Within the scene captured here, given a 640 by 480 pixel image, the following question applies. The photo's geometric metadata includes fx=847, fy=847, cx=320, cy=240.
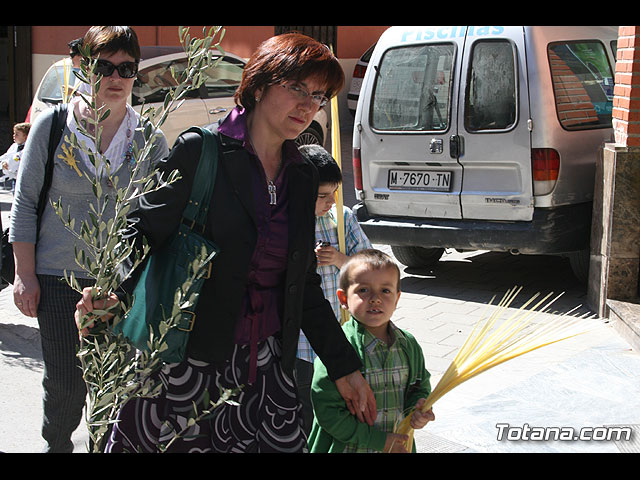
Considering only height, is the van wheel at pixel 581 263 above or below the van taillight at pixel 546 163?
below

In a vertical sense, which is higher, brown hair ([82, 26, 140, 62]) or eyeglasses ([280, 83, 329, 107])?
brown hair ([82, 26, 140, 62])

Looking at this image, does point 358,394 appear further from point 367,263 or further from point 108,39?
point 108,39

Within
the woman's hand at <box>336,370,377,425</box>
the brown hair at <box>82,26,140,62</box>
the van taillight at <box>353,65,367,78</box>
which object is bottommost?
the woman's hand at <box>336,370,377,425</box>

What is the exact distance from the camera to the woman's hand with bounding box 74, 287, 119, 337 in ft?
6.66

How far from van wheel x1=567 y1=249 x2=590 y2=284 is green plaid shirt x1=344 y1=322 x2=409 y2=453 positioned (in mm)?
4569

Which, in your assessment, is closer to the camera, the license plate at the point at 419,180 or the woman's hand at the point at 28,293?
the woman's hand at the point at 28,293

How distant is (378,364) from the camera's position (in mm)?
2902

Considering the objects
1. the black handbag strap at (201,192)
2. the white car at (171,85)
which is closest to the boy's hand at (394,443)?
the black handbag strap at (201,192)

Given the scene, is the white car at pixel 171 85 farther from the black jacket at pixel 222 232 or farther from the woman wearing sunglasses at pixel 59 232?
the black jacket at pixel 222 232

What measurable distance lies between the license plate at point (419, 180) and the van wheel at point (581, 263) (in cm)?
122

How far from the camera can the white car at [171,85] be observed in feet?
36.0

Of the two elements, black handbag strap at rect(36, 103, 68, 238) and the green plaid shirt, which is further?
black handbag strap at rect(36, 103, 68, 238)

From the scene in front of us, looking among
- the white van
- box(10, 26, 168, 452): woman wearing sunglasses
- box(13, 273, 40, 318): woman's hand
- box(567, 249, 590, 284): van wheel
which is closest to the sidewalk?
box(567, 249, 590, 284): van wheel

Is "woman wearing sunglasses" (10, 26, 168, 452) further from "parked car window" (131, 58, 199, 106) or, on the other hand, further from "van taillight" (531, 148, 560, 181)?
"parked car window" (131, 58, 199, 106)
